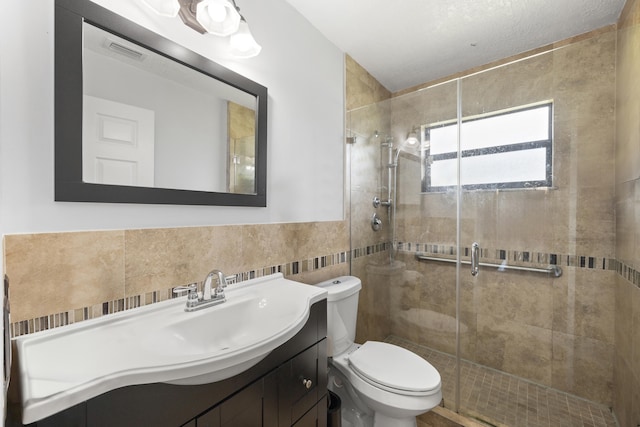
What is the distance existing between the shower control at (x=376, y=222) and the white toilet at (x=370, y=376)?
2.08 feet

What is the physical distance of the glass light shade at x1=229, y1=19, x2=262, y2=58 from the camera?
49.4 inches

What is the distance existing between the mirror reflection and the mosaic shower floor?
5.88 feet

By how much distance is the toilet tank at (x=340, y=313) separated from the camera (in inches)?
62.6

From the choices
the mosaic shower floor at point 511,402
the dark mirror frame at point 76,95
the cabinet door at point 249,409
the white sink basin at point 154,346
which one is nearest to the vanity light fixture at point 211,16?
the dark mirror frame at point 76,95

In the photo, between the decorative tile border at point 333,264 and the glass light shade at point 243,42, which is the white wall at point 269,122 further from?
the decorative tile border at point 333,264

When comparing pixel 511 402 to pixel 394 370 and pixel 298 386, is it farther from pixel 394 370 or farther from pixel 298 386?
pixel 298 386

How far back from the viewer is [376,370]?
1.48 m

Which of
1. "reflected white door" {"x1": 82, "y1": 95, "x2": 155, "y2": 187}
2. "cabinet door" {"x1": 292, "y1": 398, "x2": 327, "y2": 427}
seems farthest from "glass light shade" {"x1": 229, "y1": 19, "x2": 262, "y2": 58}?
"cabinet door" {"x1": 292, "y1": 398, "x2": 327, "y2": 427}

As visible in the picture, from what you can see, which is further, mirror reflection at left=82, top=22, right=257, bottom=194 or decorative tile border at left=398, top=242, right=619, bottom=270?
decorative tile border at left=398, top=242, right=619, bottom=270

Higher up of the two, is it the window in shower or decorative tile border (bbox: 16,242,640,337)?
the window in shower

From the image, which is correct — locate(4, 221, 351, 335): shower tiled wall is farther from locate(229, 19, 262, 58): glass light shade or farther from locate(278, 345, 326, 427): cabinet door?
locate(229, 19, 262, 58): glass light shade

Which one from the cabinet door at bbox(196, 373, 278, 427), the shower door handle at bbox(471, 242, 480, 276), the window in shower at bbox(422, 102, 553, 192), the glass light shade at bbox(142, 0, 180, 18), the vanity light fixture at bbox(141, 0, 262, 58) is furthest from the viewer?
the shower door handle at bbox(471, 242, 480, 276)

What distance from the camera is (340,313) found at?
164 centimetres

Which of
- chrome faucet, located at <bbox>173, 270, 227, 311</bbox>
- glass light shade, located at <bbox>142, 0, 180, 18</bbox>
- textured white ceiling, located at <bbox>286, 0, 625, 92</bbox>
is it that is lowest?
chrome faucet, located at <bbox>173, 270, 227, 311</bbox>
